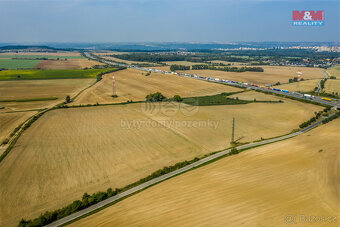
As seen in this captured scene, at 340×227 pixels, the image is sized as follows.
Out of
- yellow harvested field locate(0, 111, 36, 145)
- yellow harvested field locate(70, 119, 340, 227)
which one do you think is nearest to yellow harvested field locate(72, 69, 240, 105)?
yellow harvested field locate(0, 111, 36, 145)

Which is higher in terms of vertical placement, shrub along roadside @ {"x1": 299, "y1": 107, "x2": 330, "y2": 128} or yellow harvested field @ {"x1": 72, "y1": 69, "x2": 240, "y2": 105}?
yellow harvested field @ {"x1": 72, "y1": 69, "x2": 240, "y2": 105}

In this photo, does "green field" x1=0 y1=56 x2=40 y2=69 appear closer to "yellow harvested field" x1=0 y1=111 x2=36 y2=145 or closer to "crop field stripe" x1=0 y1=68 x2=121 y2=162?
"yellow harvested field" x1=0 y1=111 x2=36 y2=145

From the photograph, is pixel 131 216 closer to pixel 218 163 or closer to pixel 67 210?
pixel 67 210

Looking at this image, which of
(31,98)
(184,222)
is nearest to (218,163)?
(184,222)

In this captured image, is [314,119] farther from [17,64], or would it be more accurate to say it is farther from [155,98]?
[17,64]

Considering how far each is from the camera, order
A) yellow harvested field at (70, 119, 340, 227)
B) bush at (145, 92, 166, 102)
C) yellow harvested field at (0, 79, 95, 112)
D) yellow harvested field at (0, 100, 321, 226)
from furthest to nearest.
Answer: bush at (145, 92, 166, 102) → yellow harvested field at (0, 79, 95, 112) → yellow harvested field at (0, 100, 321, 226) → yellow harvested field at (70, 119, 340, 227)

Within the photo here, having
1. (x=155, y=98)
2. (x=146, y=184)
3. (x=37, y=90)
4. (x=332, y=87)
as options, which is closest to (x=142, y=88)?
(x=155, y=98)

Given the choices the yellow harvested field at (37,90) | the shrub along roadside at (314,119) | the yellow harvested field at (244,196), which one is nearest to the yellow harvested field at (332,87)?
the shrub along roadside at (314,119)
